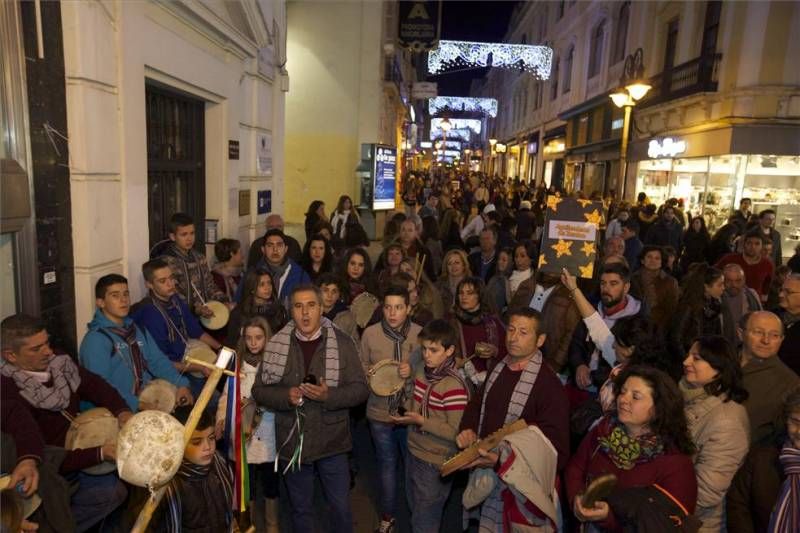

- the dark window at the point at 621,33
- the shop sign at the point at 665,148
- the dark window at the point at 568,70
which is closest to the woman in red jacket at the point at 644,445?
the shop sign at the point at 665,148

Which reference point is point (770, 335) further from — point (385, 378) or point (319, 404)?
point (319, 404)

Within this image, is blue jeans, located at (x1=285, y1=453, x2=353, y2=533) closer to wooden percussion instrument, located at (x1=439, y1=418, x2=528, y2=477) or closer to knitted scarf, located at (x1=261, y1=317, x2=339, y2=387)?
knitted scarf, located at (x1=261, y1=317, x2=339, y2=387)

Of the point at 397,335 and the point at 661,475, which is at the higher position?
the point at 397,335

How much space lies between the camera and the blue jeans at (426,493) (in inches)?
149

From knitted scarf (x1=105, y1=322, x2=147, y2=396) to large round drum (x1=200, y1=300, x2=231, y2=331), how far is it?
4.00 ft

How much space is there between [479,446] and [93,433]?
2.21 meters

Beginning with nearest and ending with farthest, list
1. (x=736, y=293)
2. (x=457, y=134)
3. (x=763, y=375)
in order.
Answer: (x=763, y=375) → (x=736, y=293) → (x=457, y=134)

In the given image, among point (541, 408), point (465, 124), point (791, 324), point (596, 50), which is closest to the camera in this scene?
point (541, 408)

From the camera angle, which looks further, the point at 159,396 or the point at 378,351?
the point at 378,351

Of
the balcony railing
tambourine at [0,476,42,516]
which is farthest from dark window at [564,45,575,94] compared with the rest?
tambourine at [0,476,42,516]

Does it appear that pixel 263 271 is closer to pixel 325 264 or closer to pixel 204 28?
pixel 325 264

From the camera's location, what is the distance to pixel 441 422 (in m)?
3.70

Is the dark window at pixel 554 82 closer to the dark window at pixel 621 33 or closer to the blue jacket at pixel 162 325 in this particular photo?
the dark window at pixel 621 33

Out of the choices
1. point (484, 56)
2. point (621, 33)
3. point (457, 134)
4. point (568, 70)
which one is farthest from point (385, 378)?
point (457, 134)
